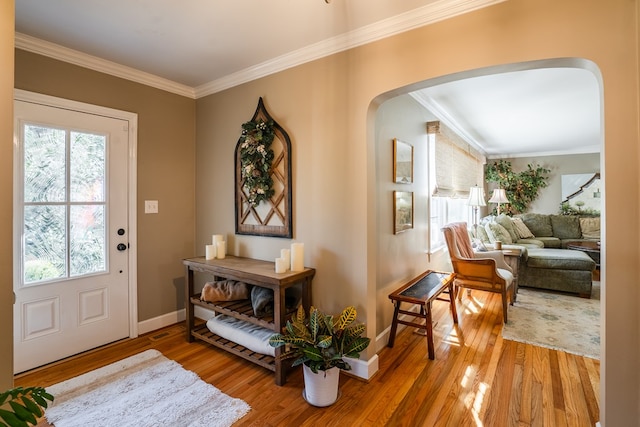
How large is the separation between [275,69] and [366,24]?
2.94 feet

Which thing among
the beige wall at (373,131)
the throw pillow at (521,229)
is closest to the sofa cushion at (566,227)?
the throw pillow at (521,229)

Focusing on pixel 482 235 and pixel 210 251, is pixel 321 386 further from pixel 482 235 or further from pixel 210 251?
pixel 482 235

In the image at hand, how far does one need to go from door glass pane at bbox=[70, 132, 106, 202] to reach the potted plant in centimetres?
202

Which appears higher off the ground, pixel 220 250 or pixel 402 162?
pixel 402 162

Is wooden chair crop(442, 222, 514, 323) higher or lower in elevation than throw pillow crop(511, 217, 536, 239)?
lower

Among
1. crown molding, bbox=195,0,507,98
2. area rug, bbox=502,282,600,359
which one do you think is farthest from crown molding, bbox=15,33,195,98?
area rug, bbox=502,282,600,359

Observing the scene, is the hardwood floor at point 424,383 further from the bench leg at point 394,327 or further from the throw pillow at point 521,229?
the throw pillow at point 521,229

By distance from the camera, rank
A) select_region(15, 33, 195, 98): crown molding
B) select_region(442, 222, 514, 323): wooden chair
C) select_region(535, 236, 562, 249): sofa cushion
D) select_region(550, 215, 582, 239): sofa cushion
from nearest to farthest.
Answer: select_region(15, 33, 195, 98): crown molding
select_region(442, 222, 514, 323): wooden chair
select_region(535, 236, 562, 249): sofa cushion
select_region(550, 215, 582, 239): sofa cushion

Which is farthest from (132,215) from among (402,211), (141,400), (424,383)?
(424,383)

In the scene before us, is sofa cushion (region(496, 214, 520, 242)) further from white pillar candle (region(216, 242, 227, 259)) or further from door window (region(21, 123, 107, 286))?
door window (region(21, 123, 107, 286))

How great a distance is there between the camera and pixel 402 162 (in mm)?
3010

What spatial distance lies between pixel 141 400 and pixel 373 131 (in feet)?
7.92

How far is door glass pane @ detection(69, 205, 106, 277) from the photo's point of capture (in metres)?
2.48

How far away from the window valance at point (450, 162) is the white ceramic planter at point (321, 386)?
2.72 m
